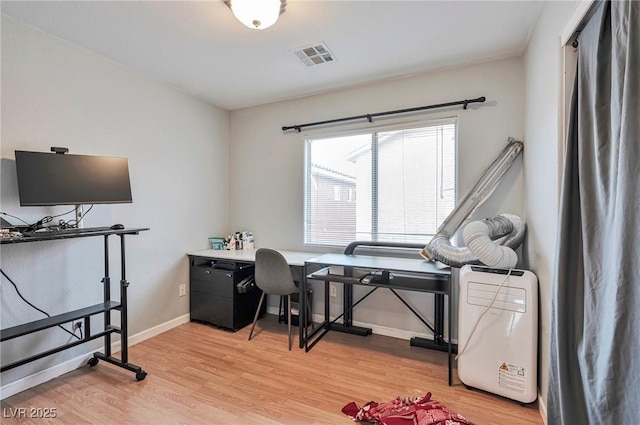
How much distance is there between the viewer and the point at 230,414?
6.02 feet

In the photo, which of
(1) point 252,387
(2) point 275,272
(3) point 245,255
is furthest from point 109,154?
(1) point 252,387

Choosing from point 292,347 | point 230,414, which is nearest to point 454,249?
point 292,347

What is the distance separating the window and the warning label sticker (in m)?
1.21

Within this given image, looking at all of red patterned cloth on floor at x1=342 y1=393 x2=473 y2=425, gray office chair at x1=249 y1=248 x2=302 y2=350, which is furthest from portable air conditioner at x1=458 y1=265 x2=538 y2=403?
gray office chair at x1=249 y1=248 x2=302 y2=350

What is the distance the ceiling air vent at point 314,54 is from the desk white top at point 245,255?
5.99 ft

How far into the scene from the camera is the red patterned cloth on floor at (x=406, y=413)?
1.66 meters

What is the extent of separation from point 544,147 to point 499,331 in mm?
1201

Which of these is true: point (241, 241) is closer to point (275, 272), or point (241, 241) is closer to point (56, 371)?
point (275, 272)

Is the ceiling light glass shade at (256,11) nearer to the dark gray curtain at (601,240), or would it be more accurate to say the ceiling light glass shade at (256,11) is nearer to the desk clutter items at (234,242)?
the dark gray curtain at (601,240)

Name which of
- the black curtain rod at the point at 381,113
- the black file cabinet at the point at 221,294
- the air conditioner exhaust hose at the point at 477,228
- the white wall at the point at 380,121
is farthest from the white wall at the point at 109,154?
the air conditioner exhaust hose at the point at 477,228

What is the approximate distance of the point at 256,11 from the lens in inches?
67.7

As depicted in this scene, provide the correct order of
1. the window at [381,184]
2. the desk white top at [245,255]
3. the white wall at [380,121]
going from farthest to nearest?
the desk white top at [245,255], the window at [381,184], the white wall at [380,121]

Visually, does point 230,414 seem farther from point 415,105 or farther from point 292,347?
point 415,105

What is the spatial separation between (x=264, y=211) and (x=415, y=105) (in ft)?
6.79
